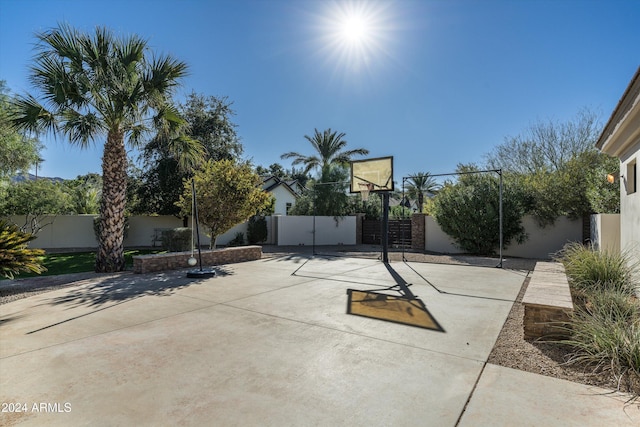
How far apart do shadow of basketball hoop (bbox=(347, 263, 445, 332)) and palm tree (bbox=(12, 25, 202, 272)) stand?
7.47m

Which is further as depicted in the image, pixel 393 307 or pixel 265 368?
pixel 393 307

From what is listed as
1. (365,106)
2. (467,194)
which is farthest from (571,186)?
(365,106)

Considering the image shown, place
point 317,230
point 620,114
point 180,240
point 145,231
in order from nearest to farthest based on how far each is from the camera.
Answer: point 620,114 < point 180,240 < point 145,231 < point 317,230

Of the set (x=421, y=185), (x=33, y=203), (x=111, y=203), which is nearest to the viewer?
(x=111, y=203)

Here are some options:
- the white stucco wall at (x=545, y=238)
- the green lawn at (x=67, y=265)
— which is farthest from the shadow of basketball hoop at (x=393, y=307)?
the white stucco wall at (x=545, y=238)

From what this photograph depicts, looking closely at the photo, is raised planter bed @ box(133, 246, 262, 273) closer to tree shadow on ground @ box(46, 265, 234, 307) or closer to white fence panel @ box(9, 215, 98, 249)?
tree shadow on ground @ box(46, 265, 234, 307)

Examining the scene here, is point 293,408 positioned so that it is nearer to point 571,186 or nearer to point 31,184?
point 571,186

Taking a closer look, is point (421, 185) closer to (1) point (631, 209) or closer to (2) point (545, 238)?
(2) point (545, 238)

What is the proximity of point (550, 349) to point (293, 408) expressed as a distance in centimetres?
315

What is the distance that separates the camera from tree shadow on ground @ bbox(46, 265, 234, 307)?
6.30 meters

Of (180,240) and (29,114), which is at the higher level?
(29,114)

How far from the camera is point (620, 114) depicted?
5410mm

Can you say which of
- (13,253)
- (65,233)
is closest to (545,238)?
(13,253)

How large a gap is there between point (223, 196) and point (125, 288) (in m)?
4.88
